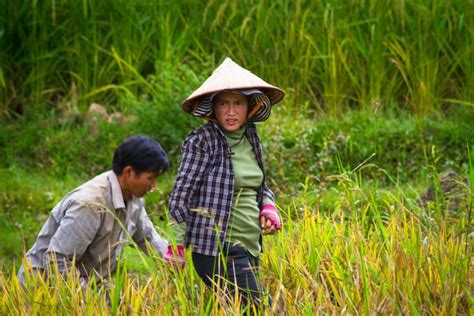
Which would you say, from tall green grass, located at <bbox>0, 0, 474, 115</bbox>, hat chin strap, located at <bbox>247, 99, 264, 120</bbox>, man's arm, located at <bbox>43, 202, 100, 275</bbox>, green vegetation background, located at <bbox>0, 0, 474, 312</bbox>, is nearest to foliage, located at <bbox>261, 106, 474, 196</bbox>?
green vegetation background, located at <bbox>0, 0, 474, 312</bbox>

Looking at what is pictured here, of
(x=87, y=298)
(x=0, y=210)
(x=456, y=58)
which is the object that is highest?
(x=456, y=58)

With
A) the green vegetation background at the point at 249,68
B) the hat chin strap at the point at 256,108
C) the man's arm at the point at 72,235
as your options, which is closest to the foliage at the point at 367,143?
the green vegetation background at the point at 249,68

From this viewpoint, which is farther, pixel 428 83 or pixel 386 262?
pixel 428 83

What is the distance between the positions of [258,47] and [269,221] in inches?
201

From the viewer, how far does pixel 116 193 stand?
443 cm

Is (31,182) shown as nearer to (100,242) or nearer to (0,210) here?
(0,210)

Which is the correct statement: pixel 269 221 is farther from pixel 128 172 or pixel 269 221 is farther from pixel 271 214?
pixel 128 172

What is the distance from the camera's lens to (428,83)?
8836 mm

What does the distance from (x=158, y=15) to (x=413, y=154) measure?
9.00 feet

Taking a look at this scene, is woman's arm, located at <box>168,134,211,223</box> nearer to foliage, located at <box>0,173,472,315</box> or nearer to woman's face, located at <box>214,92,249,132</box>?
woman's face, located at <box>214,92,249,132</box>

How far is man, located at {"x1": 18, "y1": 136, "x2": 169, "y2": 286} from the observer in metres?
4.26

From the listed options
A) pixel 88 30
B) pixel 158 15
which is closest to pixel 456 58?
pixel 158 15

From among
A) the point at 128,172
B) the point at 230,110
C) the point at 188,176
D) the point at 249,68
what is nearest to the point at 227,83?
the point at 230,110

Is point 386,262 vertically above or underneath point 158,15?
underneath
